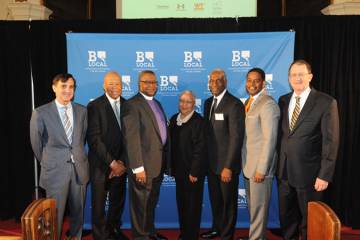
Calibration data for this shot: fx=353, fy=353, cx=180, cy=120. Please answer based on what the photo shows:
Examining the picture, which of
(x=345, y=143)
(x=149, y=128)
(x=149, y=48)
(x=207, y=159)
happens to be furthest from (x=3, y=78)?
(x=345, y=143)

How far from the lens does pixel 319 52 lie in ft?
13.8

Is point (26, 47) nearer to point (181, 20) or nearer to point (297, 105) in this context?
point (181, 20)

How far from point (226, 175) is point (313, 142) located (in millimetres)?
837

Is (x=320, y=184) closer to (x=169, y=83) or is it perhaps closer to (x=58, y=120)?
(x=169, y=83)

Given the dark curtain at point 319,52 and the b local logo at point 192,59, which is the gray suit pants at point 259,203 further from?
the b local logo at point 192,59

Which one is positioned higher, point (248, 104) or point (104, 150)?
point (248, 104)

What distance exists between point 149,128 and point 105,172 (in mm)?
614

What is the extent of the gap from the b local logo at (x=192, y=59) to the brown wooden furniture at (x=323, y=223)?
295 centimetres

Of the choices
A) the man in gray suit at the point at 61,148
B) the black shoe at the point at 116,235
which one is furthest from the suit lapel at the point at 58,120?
the black shoe at the point at 116,235

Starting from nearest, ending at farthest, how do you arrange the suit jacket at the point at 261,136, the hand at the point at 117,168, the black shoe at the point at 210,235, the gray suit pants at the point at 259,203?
the suit jacket at the point at 261,136 → the gray suit pants at the point at 259,203 → the hand at the point at 117,168 → the black shoe at the point at 210,235

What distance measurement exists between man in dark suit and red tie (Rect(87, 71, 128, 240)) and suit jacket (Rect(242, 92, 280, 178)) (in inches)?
48.0

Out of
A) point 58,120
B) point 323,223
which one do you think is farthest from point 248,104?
point 323,223

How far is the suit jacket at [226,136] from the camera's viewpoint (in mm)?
3301

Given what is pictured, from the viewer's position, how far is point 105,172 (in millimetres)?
3400
